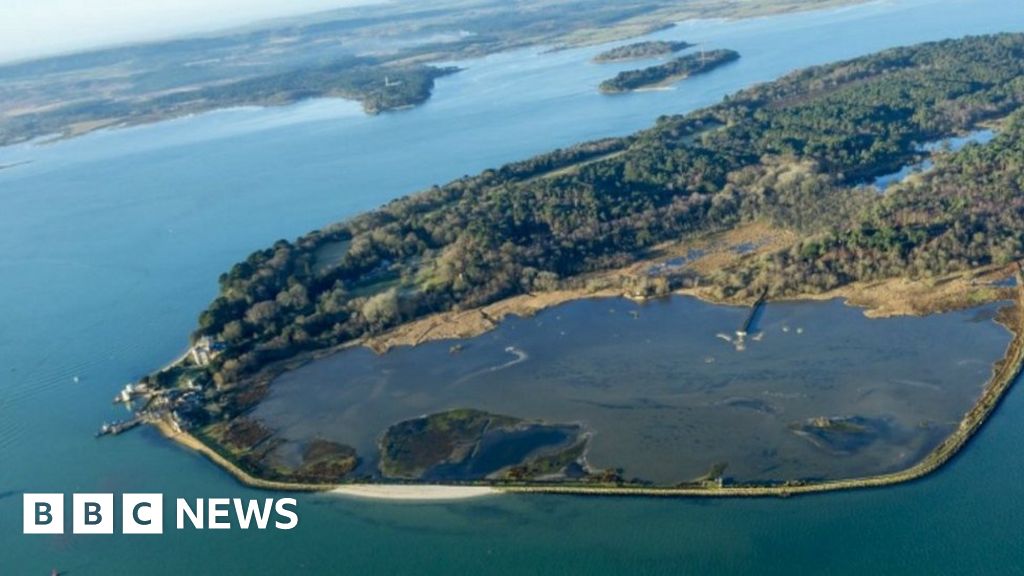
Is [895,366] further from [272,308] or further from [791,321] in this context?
[272,308]

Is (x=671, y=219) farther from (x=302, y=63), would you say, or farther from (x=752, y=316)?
(x=302, y=63)

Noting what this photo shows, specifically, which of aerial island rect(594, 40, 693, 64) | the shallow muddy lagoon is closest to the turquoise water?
the shallow muddy lagoon

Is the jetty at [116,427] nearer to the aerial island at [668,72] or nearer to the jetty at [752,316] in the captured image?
the jetty at [752,316]

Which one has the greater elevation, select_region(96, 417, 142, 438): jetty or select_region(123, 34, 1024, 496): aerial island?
select_region(123, 34, 1024, 496): aerial island

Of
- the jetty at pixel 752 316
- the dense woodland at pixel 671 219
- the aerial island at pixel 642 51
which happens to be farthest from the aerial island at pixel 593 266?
the aerial island at pixel 642 51

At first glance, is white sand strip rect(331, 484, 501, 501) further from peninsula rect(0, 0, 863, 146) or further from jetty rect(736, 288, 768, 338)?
peninsula rect(0, 0, 863, 146)

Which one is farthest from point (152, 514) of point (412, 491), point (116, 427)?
point (412, 491)
